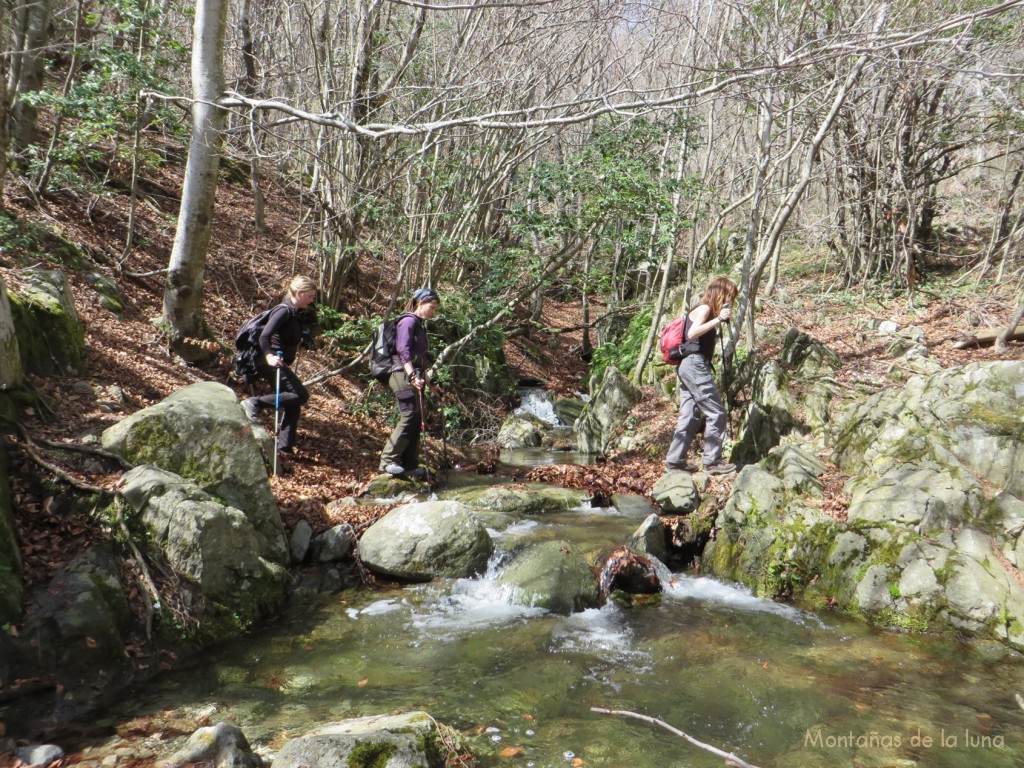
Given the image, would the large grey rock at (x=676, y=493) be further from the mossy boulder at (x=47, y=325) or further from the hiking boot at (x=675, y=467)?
the mossy boulder at (x=47, y=325)

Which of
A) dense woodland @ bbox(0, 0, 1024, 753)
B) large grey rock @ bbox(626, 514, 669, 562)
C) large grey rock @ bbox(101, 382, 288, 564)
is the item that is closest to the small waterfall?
dense woodland @ bbox(0, 0, 1024, 753)

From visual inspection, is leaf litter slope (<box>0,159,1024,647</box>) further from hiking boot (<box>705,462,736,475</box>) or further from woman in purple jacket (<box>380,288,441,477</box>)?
woman in purple jacket (<box>380,288,441,477</box>)

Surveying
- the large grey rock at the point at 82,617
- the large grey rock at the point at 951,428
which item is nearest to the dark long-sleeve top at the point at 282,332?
the large grey rock at the point at 82,617

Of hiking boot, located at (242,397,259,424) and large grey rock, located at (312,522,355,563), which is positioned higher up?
hiking boot, located at (242,397,259,424)

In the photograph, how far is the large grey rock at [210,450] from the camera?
549 cm

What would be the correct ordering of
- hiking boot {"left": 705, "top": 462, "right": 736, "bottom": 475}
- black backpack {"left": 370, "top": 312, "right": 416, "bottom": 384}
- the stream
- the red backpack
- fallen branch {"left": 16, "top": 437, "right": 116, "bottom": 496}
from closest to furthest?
1. the stream
2. fallen branch {"left": 16, "top": 437, "right": 116, "bottom": 496}
3. black backpack {"left": 370, "top": 312, "right": 416, "bottom": 384}
4. the red backpack
5. hiking boot {"left": 705, "top": 462, "right": 736, "bottom": 475}

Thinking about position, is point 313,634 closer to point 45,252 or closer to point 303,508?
point 303,508

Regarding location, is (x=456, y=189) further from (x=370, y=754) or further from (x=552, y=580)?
(x=370, y=754)

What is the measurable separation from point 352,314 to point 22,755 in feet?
33.1

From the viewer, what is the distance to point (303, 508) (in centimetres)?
664

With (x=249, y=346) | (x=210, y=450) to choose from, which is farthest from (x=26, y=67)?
(x=210, y=450)

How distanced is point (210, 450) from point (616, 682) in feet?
12.9

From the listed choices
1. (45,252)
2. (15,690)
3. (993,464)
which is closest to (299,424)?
(45,252)

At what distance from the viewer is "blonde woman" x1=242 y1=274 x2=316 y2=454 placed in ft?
23.8
